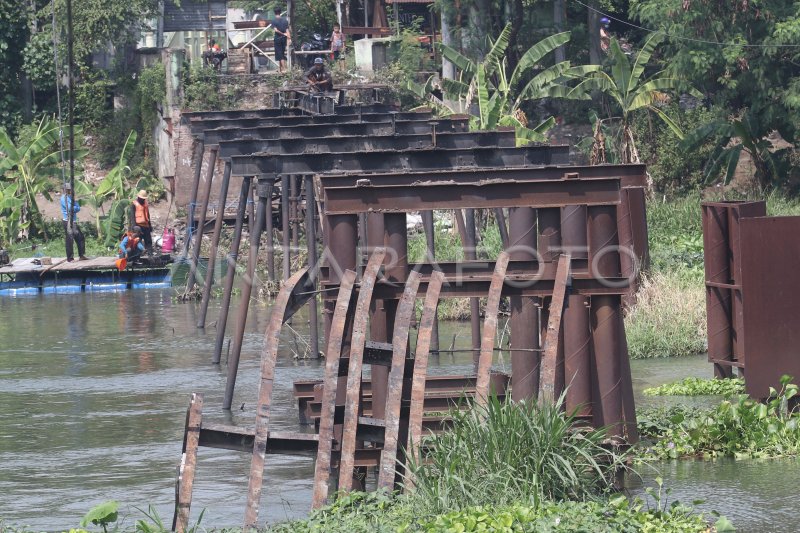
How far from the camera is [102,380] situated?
18.0 meters

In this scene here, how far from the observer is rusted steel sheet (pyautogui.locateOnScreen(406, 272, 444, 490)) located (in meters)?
9.52

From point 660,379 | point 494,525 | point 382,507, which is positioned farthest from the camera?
point 660,379

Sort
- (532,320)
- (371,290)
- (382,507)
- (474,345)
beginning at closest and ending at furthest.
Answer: (382,507)
(371,290)
(532,320)
(474,345)

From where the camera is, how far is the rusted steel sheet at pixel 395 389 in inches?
377

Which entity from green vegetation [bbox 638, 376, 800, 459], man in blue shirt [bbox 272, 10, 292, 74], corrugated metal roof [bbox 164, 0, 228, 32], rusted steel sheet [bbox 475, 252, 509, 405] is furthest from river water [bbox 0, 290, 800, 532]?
corrugated metal roof [bbox 164, 0, 228, 32]

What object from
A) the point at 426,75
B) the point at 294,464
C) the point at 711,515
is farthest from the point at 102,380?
the point at 426,75

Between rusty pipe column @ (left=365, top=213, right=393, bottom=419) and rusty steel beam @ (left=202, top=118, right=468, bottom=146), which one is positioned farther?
rusty steel beam @ (left=202, top=118, right=468, bottom=146)

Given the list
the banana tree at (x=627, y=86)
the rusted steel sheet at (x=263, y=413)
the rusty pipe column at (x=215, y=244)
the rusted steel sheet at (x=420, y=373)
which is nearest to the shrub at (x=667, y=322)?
the rusty pipe column at (x=215, y=244)

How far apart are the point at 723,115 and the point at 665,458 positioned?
20234 mm

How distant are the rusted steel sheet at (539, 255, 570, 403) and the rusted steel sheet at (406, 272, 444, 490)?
852 millimetres

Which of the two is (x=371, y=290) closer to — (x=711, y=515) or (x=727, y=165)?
(x=711, y=515)

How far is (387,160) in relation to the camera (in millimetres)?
15188

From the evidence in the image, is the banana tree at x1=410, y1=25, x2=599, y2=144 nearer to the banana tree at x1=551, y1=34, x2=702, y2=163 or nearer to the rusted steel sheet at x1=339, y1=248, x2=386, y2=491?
the banana tree at x1=551, y1=34, x2=702, y2=163

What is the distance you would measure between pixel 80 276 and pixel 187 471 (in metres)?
20.1
